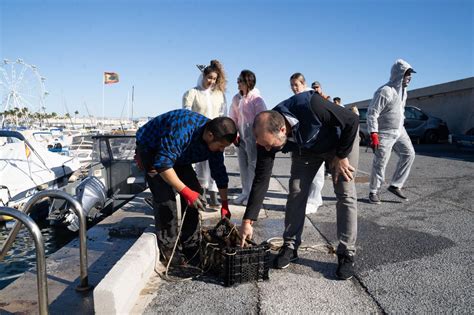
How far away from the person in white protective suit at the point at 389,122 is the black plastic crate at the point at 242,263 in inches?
128

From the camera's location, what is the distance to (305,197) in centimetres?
346

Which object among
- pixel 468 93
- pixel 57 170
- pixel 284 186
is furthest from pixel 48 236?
pixel 468 93

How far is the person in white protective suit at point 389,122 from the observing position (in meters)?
5.68

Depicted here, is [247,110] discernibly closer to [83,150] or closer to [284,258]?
[284,258]

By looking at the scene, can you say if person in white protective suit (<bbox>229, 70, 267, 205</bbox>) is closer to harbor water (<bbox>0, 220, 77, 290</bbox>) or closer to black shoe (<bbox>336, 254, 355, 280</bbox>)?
black shoe (<bbox>336, 254, 355, 280</bbox>)

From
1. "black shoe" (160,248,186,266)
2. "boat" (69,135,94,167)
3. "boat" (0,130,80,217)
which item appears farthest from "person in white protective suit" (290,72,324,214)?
"boat" (69,135,94,167)

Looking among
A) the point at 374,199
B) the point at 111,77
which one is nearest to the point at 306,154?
the point at 374,199

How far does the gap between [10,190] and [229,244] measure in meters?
7.27

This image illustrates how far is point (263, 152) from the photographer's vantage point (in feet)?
10.1

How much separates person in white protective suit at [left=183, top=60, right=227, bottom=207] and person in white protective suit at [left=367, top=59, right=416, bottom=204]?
230 centimetres

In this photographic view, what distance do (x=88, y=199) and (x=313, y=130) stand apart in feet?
15.9

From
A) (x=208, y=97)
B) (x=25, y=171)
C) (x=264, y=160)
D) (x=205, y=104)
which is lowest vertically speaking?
(x=25, y=171)

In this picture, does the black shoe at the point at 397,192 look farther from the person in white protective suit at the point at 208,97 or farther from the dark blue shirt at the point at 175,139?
the dark blue shirt at the point at 175,139

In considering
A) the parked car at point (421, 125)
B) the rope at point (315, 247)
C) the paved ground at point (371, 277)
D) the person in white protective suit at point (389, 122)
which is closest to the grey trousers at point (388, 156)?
the person in white protective suit at point (389, 122)
